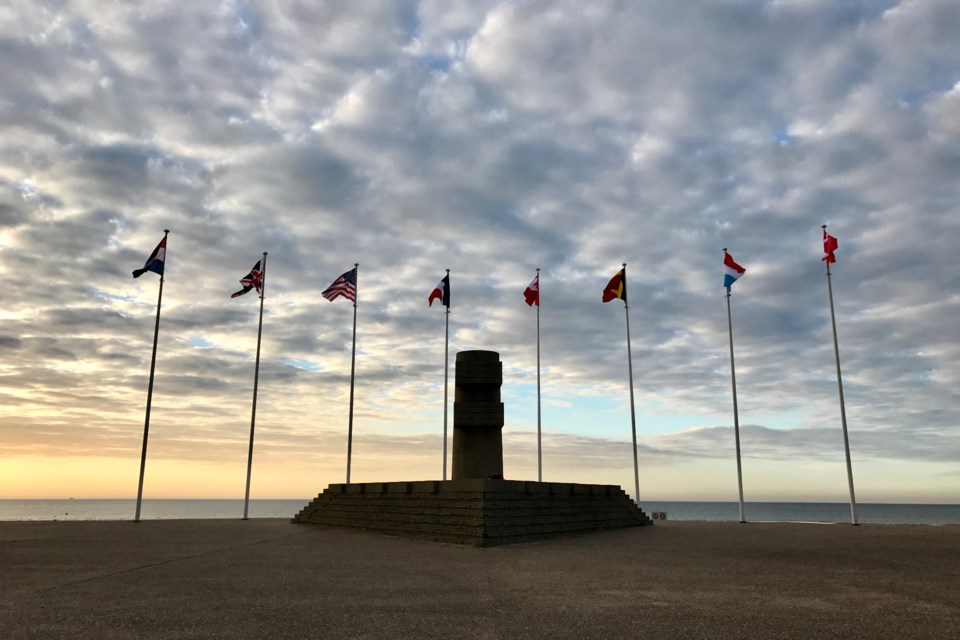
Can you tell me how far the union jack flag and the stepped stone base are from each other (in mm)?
10439

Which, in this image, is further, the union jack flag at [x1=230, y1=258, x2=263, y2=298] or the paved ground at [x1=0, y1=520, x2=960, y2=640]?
the union jack flag at [x1=230, y1=258, x2=263, y2=298]

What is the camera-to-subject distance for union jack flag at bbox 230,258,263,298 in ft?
106

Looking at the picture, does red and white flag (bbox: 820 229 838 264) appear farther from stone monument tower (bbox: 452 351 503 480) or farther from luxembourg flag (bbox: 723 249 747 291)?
stone monument tower (bbox: 452 351 503 480)

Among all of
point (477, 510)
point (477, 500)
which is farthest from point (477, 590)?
point (477, 500)

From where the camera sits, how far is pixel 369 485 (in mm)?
29078

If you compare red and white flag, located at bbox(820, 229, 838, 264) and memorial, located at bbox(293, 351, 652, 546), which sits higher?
red and white flag, located at bbox(820, 229, 838, 264)

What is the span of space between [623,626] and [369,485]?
21.9 metres

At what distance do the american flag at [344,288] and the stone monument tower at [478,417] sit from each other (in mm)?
6686

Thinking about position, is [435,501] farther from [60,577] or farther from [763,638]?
[763,638]

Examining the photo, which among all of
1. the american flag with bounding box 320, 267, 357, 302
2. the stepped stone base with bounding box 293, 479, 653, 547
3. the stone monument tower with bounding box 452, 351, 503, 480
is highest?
the american flag with bounding box 320, 267, 357, 302

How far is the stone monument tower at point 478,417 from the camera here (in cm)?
2928

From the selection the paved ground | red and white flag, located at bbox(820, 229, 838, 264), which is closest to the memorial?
the paved ground

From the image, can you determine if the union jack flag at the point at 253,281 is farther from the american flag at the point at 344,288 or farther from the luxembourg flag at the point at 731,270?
the luxembourg flag at the point at 731,270

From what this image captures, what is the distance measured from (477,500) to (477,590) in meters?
10.5
